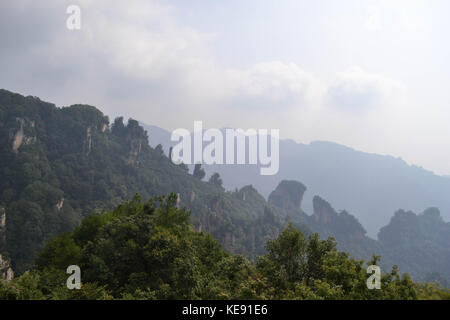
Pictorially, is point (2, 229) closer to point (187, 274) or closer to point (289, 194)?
point (187, 274)

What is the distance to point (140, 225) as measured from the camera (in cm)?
1955

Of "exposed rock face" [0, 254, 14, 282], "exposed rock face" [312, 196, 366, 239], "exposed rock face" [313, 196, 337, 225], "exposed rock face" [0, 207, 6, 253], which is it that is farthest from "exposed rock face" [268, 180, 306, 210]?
"exposed rock face" [0, 254, 14, 282]

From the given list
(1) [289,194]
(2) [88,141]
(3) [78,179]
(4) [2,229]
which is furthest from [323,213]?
(4) [2,229]

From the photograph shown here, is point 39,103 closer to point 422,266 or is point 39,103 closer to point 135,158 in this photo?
point 135,158

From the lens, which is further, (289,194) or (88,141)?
(289,194)

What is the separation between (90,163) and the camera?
3935 inches

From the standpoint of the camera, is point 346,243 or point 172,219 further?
point 346,243

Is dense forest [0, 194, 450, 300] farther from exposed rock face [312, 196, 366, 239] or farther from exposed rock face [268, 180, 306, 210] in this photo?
exposed rock face [268, 180, 306, 210]

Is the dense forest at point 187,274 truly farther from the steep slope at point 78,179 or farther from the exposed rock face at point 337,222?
the exposed rock face at point 337,222

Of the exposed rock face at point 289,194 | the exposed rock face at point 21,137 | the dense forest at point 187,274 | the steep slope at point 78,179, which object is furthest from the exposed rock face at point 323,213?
the dense forest at point 187,274

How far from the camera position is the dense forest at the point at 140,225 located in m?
16.0

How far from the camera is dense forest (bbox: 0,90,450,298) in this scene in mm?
16031
